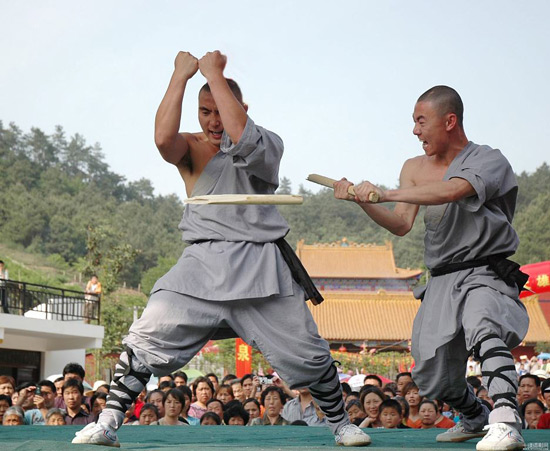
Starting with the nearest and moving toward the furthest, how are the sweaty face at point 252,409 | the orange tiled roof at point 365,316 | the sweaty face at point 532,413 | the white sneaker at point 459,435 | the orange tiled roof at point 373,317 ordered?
the white sneaker at point 459,435 → the sweaty face at point 532,413 → the sweaty face at point 252,409 → the orange tiled roof at point 373,317 → the orange tiled roof at point 365,316

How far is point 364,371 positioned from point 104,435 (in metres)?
27.3

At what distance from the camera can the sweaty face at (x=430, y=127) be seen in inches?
155

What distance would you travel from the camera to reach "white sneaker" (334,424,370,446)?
12.2ft

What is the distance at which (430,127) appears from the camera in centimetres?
396

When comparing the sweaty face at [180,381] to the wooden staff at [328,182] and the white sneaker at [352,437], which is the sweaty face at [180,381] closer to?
the white sneaker at [352,437]

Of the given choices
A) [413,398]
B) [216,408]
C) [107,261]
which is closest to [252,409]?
[216,408]

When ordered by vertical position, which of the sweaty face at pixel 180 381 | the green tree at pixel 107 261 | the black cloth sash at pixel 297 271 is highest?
the green tree at pixel 107 261

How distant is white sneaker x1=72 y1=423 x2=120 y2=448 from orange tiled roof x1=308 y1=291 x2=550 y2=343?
110 ft

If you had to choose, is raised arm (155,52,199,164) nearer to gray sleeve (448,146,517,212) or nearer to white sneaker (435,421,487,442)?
gray sleeve (448,146,517,212)

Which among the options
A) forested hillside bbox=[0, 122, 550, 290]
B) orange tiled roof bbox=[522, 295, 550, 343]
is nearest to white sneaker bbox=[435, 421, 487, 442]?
orange tiled roof bbox=[522, 295, 550, 343]

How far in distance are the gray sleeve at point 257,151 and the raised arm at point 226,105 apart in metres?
0.03

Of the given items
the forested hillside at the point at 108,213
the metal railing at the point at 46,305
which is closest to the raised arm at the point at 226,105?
the metal railing at the point at 46,305

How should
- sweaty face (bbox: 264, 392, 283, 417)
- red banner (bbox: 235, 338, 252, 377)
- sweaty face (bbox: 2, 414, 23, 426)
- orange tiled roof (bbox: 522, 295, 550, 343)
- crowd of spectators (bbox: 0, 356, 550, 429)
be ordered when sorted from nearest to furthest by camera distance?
crowd of spectators (bbox: 0, 356, 550, 429) < sweaty face (bbox: 2, 414, 23, 426) < sweaty face (bbox: 264, 392, 283, 417) < red banner (bbox: 235, 338, 252, 377) < orange tiled roof (bbox: 522, 295, 550, 343)

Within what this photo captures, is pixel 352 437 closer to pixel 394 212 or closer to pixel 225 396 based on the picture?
pixel 394 212
